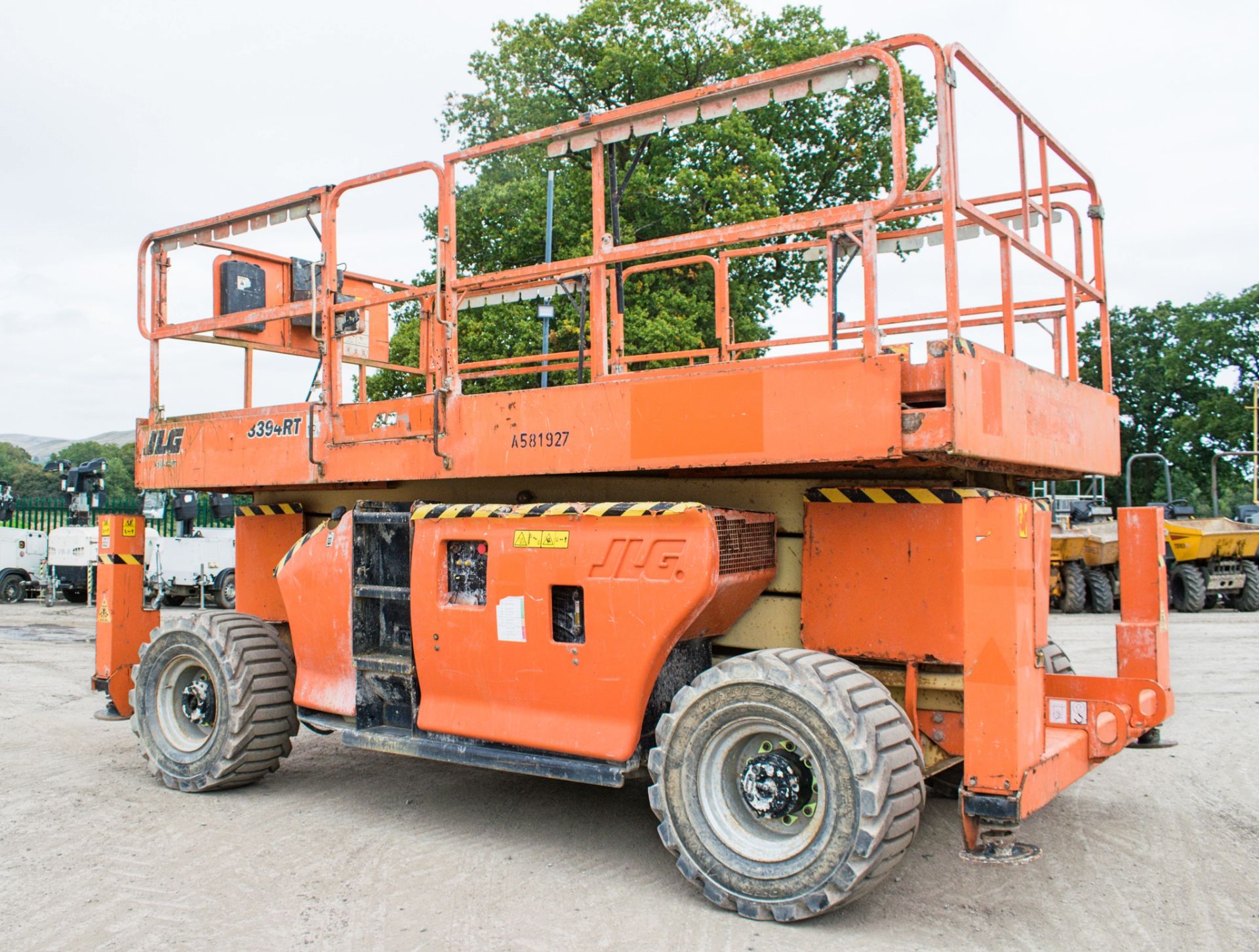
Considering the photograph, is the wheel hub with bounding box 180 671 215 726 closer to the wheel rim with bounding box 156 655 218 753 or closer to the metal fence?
the wheel rim with bounding box 156 655 218 753

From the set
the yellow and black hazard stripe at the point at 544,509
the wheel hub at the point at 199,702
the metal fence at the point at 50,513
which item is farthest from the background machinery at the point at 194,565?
the yellow and black hazard stripe at the point at 544,509

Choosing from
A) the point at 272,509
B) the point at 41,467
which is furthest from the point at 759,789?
the point at 41,467

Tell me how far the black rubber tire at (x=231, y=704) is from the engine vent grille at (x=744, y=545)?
3.13 m

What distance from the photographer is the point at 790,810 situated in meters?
4.37

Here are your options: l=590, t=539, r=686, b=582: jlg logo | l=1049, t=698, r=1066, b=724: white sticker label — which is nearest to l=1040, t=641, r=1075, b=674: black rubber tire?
l=1049, t=698, r=1066, b=724: white sticker label

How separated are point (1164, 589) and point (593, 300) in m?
3.41

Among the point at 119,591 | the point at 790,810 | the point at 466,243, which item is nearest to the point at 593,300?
the point at 790,810

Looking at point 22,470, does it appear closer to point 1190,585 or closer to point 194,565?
point 194,565

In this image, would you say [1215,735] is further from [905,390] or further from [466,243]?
[466,243]

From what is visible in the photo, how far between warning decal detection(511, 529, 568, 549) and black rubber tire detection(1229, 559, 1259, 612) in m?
18.4

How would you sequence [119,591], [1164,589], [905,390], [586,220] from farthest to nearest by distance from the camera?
1. [586,220]
2. [119,591]
3. [1164,589]
4. [905,390]

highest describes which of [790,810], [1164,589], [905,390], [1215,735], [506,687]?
[905,390]

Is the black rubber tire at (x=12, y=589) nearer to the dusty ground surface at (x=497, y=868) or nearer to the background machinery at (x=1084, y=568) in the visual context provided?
the dusty ground surface at (x=497, y=868)

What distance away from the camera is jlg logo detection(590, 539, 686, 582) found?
182 inches
